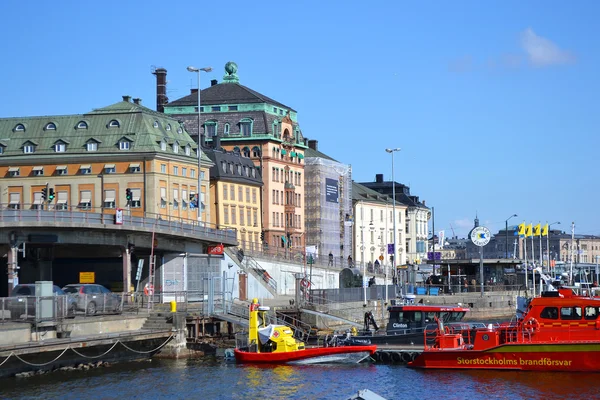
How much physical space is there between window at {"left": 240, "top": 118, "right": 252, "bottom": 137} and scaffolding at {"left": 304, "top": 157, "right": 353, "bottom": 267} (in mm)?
14165

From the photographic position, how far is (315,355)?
58.0m

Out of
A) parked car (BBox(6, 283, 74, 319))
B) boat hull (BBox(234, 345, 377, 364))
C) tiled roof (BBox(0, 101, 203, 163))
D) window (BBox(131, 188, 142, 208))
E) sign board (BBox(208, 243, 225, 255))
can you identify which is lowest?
boat hull (BBox(234, 345, 377, 364))

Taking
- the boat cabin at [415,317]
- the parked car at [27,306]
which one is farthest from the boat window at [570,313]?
the parked car at [27,306]

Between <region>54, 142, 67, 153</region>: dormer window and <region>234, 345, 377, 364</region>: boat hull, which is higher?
<region>54, 142, 67, 153</region>: dormer window

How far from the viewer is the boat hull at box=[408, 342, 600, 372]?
175 feet

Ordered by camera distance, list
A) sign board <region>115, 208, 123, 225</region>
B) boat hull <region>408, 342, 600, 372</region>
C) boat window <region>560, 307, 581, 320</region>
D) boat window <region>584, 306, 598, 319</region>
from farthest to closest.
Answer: sign board <region>115, 208, 123, 225</region>, boat window <region>560, 307, 581, 320</region>, boat window <region>584, 306, 598, 319</region>, boat hull <region>408, 342, 600, 372</region>

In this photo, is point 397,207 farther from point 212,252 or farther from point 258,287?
point 212,252

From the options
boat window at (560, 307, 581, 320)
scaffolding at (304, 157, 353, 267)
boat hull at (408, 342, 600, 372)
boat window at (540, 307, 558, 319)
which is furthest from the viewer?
scaffolding at (304, 157, 353, 267)

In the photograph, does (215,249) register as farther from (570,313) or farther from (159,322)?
(570,313)

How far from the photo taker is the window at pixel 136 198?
99875mm

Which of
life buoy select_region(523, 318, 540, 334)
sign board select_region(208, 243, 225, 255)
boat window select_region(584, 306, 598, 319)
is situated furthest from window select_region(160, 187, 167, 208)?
boat window select_region(584, 306, 598, 319)

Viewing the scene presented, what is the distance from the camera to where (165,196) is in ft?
333

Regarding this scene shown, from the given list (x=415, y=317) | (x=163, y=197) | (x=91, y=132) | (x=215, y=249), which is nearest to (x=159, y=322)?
(x=415, y=317)

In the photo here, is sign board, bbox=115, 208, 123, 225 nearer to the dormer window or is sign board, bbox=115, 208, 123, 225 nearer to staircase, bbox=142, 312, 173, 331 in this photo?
staircase, bbox=142, 312, 173, 331
